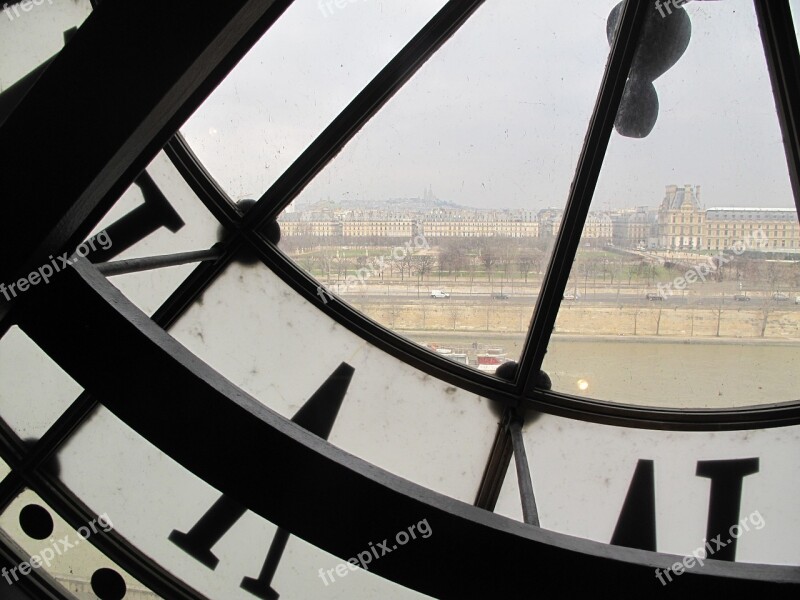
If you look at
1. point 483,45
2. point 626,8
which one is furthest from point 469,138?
point 626,8

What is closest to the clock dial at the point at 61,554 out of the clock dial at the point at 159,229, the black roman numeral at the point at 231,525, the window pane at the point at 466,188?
the black roman numeral at the point at 231,525

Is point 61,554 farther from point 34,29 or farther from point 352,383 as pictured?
point 34,29

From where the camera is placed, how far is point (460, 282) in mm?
5246

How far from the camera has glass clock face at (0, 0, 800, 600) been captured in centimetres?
438

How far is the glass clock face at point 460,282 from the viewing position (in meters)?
4.38

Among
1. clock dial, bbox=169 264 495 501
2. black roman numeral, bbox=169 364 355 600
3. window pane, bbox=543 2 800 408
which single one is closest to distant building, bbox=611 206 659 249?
window pane, bbox=543 2 800 408

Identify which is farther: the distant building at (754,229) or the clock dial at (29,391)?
the clock dial at (29,391)

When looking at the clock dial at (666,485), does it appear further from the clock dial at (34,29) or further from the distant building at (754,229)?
the clock dial at (34,29)

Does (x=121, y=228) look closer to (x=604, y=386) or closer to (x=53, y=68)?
(x=53, y=68)

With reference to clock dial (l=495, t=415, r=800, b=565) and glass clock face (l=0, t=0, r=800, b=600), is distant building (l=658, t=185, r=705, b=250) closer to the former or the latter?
glass clock face (l=0, t=0, r=800, b=600)

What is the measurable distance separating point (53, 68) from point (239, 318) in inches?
143

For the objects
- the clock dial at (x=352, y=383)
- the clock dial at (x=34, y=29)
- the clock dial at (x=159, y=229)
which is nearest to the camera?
the clock dial at (x=34, y=29)

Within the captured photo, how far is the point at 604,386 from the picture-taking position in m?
5.41

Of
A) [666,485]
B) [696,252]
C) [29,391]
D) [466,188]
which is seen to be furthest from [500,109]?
[29,391]
